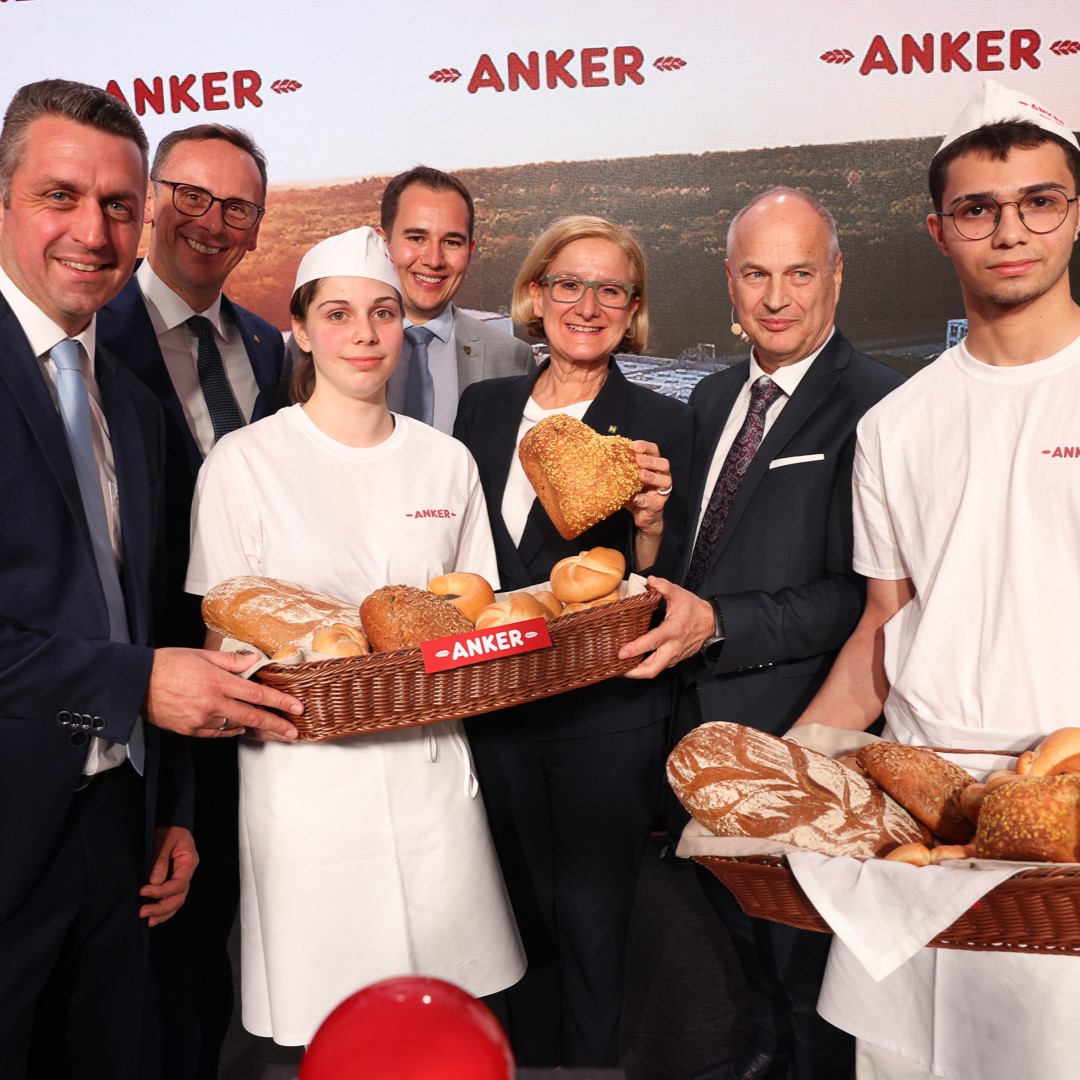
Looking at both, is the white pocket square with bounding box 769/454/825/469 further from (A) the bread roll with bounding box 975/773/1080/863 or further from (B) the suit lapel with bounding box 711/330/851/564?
(A) the bread roll with bounding box 975/773/1080/863

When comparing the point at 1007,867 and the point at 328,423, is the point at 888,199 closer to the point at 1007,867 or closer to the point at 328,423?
the point at 328,423

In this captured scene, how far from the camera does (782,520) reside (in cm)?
228

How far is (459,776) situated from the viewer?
1986mm

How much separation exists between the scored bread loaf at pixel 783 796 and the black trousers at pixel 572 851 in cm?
81

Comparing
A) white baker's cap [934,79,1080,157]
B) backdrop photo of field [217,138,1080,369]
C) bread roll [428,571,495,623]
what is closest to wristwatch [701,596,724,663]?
bread roll [428,571,495,623]

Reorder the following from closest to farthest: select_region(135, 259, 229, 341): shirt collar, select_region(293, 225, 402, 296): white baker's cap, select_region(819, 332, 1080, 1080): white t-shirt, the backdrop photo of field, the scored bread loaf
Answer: the scored bread loaf < select_region(819, 332, 1080, 1080): white t-shirt < select_region(293, 225, 402, 296): white baker's cap < select_region(135, 259, 229, 341): shirt collar < the backdrop photo of field

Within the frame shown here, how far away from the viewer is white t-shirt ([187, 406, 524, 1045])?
1.87m

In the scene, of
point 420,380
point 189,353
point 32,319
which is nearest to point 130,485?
point 32,319

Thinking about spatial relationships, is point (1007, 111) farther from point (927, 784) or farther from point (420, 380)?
point (420, 380)

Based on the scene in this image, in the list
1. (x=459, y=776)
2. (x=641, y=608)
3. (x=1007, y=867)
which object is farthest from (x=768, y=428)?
(x=1007, y=867)

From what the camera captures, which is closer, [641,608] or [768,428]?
[641,608]

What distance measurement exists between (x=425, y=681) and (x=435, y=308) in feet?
5.73

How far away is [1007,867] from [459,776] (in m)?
1.07

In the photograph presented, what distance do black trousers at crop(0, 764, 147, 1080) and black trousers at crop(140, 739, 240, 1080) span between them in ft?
1.11
